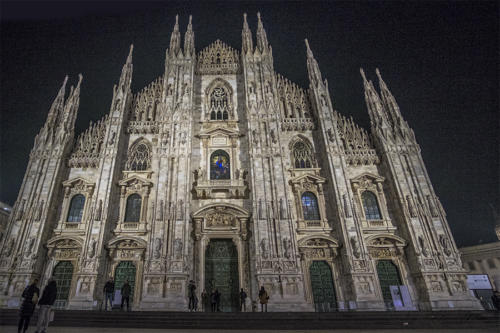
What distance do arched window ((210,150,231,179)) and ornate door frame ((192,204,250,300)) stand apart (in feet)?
8.97

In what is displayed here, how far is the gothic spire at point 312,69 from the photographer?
2333 centimetres

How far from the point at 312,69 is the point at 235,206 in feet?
45.5

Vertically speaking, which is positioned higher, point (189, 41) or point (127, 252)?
point (189, 41)

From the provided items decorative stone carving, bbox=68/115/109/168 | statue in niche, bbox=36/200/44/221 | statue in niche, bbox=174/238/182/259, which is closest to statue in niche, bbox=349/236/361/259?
statue in niche, bbox=174/238/182/259

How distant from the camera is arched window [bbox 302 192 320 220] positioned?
19250 mm

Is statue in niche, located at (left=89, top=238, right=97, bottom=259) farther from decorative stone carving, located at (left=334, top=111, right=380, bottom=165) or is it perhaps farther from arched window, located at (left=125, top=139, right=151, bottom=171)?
decorative stone carving, located at (left=334, top=111, right=380, bottom=165)

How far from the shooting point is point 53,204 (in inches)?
734

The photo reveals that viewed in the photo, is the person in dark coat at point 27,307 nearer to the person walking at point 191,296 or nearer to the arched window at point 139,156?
the person walking at point 191,296

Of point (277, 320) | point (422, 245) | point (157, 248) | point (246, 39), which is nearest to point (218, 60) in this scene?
point (246, 39)

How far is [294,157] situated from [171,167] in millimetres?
9189

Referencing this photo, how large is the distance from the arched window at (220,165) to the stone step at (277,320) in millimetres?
10372

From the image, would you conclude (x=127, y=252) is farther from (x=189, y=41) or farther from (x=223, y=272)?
(x=189, y=41)

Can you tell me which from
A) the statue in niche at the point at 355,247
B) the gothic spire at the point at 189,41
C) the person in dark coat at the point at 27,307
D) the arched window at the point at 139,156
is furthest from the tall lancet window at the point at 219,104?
the person in dark coat at the point at 27,307

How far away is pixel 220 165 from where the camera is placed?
21000 mm
